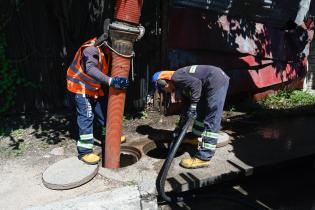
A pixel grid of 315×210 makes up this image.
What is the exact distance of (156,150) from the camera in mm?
5281

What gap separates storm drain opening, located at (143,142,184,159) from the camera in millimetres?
5125

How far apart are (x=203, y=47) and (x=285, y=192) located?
3.11m

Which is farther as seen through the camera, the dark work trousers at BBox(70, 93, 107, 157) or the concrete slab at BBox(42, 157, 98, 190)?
the dark work trousers at BBox(70, 93, 107, 157)

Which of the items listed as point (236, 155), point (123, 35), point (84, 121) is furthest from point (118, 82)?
point (236, 155)

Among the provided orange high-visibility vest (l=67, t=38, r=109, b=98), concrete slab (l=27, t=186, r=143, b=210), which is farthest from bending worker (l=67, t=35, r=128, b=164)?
concrete slab (l=27, t=186, r=143, b=210)

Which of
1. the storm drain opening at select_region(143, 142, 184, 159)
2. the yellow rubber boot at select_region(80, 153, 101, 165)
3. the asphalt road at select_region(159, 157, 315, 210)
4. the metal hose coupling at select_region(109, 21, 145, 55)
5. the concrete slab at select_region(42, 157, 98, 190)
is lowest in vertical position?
the asphalt road at select_region(159, 157, 315, 210)

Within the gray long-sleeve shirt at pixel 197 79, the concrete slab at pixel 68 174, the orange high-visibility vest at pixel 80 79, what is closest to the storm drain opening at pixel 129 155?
the concrete slab at pixel 68 174

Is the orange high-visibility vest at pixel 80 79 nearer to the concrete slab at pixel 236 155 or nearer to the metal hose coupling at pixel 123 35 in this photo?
the metal hose coupling at pixel 123 35

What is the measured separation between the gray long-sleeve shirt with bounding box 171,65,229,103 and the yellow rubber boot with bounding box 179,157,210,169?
2.58ft

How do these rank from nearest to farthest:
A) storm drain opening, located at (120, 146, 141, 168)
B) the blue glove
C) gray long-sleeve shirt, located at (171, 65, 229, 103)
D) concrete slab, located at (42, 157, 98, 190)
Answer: concrete slab, located at (42, 157, 98, 190) < the blue glove < gray long-sleeve shirt, located at (171, 65, 229, 103) < storm drain opening, located at (120, 146, 141, 168)

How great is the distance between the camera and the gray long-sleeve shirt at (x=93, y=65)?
4148mm

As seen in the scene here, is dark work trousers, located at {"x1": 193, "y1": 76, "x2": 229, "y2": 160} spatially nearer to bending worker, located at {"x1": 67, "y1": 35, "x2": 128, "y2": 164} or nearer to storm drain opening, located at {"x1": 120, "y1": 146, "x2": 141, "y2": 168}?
storm drain opening, located at {"x1": 120, "y1": 146, "x2": 141, "y2": 168}

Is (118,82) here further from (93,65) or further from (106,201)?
(106,201)

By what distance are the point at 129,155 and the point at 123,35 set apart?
196cm
